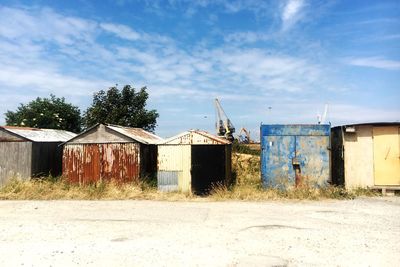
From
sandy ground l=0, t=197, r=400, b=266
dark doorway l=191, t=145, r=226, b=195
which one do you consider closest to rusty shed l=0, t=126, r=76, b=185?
sandy ground l=0, t=197, r=400, b=266

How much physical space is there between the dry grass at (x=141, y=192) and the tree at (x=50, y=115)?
1248 centimetres

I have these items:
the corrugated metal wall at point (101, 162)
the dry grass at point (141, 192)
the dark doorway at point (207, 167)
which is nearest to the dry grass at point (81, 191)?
the dry grass at point (141, 192)

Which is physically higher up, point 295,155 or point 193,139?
point 193,139

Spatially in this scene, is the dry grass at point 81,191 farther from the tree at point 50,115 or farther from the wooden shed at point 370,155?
the tree at point 50,115

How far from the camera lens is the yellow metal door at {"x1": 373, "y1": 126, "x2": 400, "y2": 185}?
14.6 m

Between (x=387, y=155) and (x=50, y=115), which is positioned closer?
(x=387, y=155)

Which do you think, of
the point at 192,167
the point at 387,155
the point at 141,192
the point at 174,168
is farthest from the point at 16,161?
the point at 387,155

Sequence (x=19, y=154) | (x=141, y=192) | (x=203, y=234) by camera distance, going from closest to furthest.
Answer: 1. (x=203, y=234)
2. (x=141, y=192)
3. (x=19, y=154)

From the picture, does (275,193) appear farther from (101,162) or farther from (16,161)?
(16,161)

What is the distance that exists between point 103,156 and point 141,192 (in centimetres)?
260

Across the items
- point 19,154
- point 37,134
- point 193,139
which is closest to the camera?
point 193,139

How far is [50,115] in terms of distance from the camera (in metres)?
27.7

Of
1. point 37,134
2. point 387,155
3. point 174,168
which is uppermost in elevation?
point 37,134

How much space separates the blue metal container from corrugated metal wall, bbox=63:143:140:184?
505cm
